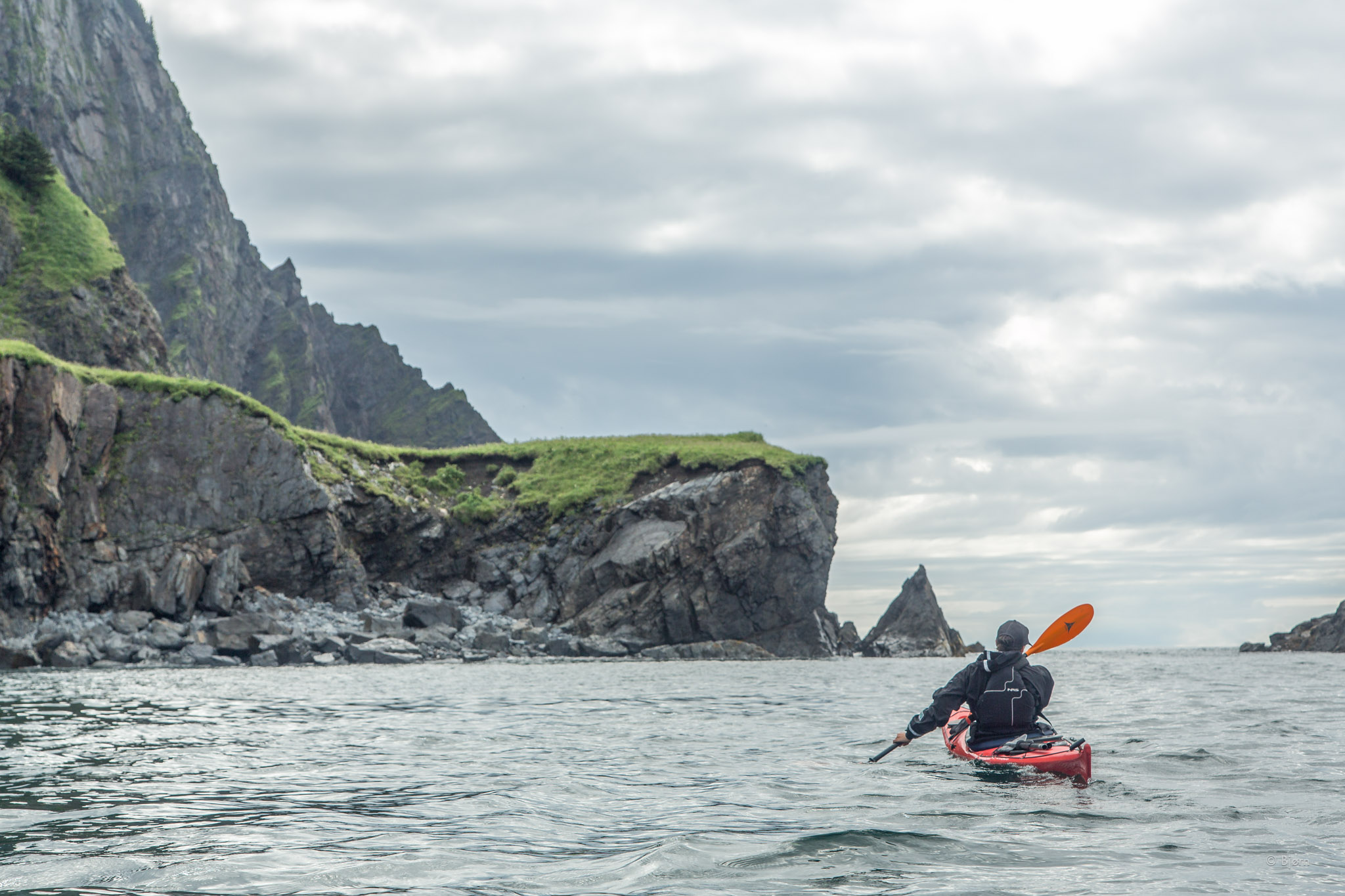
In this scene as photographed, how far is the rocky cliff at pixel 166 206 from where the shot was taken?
95.9m

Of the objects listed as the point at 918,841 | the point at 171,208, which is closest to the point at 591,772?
the point at 918,841

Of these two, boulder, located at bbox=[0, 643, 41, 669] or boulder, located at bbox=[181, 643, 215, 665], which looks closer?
boulder, located at bbox=[0, 643, 41, 669]

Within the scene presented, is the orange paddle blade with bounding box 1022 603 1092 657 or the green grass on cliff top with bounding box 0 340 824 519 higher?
the green grass on cliff top with bounding box 0 340 824 519

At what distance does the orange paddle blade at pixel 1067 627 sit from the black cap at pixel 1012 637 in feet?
6.80

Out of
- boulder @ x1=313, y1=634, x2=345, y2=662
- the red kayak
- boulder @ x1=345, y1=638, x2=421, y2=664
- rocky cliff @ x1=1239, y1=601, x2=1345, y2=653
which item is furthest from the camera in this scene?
rocky cliff @ x1=1239, y1=601, x2=1345, y2=653

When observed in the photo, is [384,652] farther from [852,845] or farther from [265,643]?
[852,845]

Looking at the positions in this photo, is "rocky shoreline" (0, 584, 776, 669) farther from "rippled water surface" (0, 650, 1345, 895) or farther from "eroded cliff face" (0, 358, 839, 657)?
"rippled water surface" (0, 650, 1345, 895)

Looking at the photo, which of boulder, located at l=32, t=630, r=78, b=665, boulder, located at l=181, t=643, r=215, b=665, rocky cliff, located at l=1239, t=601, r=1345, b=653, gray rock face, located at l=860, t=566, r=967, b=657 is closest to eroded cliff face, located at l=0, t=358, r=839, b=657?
boulder, located at l=32, t=630, r=78, b=665

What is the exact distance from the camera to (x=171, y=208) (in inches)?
4749

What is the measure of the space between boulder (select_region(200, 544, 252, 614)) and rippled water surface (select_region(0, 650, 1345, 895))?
22063 millimetres

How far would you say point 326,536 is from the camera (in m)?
50.2

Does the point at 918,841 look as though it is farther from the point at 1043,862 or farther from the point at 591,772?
the point at 591,772

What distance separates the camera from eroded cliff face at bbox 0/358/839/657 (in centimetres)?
4128

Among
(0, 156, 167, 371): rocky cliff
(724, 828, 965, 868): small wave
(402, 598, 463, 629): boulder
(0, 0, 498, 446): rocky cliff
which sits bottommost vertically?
(402, 598, 463, 629): boulder
